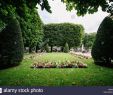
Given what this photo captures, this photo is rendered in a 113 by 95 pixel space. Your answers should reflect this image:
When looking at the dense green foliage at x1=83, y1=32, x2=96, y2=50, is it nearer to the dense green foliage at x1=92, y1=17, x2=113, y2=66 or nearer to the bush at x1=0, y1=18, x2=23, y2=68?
the dense green foliage at x1=92, y1=17, x2=113, y2=66

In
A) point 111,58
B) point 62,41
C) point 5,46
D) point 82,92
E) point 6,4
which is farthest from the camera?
point 62,41

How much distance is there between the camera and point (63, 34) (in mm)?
73125

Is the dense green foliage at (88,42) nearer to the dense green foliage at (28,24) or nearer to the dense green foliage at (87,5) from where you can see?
the dense green foliage at (28,24)

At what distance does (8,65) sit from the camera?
1669 cm

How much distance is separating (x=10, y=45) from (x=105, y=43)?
617cm

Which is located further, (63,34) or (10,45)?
(63,34)

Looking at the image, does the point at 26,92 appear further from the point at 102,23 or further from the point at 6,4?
the point at 102,23

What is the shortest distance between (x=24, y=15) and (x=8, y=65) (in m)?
9.48

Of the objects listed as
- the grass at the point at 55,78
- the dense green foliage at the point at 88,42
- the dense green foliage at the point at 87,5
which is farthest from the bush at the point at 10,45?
the dense green foliage at the point at 88,42

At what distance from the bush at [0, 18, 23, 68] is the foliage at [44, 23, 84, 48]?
52.7 meters

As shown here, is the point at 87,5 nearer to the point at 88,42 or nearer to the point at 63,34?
the point at 63,34

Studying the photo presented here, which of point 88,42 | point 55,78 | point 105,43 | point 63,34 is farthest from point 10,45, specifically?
point 88,42

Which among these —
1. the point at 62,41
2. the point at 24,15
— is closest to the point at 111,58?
the point at 24,15

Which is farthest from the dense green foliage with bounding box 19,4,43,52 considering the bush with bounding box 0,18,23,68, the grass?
the grass
